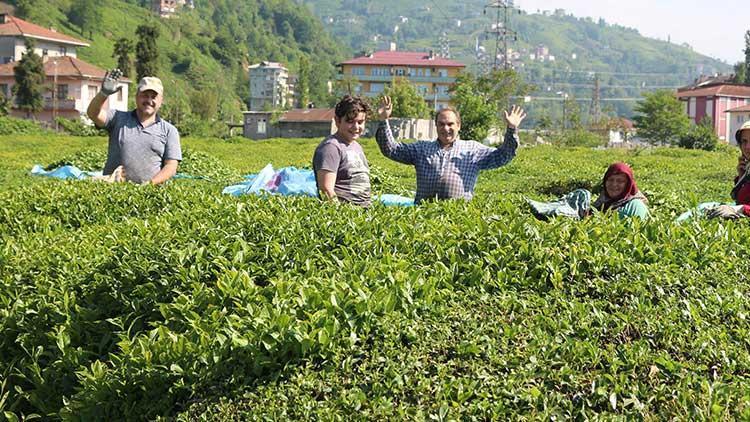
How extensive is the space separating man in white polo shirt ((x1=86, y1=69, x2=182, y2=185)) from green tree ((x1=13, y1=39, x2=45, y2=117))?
200 ft

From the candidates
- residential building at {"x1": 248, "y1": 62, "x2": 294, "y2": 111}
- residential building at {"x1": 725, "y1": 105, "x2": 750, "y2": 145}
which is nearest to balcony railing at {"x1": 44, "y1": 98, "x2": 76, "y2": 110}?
residential building at {"x1": 248, "y1": 62, "x2": 294, "y2": 111}

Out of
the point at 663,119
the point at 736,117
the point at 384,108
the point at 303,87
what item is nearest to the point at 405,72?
the point at 303,87

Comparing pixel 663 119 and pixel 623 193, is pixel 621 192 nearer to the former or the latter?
pixel 623 193

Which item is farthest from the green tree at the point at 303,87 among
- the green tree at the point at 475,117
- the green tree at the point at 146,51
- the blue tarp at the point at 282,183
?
the blue tarp at the point at 282,183

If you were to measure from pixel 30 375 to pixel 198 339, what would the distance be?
1299 millimetres

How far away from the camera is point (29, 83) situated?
6506 cm

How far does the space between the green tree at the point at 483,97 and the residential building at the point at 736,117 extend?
23.6 metres

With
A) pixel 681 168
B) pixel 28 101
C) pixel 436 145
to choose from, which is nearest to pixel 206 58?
pixel 28 101

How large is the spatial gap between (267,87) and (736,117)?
212ft

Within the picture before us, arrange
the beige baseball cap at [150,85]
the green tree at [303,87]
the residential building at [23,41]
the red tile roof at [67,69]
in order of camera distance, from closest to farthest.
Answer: the beige baseball cap at [150,85] → the red tile roof at [67,69] → the residential building at [23,41] → the green tree at [303,87]

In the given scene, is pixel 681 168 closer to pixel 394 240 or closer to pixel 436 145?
pixel 436 145

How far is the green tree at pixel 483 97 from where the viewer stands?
50.0 meters

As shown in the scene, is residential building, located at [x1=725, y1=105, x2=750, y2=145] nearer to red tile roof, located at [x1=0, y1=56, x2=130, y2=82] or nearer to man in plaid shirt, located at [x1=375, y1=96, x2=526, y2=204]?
red tile roof, located at [x1=0, y1=56, x2=130, y2=82]

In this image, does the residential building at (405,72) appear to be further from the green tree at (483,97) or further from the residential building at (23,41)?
the green tree at (483,97)
